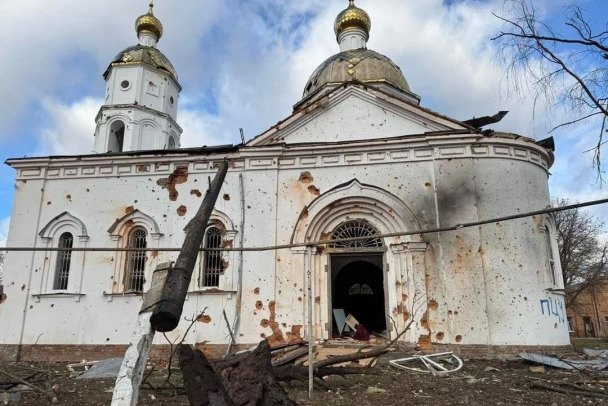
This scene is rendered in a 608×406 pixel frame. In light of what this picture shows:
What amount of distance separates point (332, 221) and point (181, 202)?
4083 millimetres

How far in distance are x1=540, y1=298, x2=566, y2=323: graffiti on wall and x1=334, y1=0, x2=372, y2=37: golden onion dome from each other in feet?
48.4

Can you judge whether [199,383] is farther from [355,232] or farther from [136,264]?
[136,264]

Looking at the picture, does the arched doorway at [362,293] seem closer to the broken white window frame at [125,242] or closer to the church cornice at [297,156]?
the church cornice at [297,156]

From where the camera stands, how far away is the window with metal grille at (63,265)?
12688mm

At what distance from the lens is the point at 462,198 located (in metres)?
11.4

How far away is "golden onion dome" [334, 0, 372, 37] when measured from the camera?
21.2m

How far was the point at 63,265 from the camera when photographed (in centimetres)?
1288

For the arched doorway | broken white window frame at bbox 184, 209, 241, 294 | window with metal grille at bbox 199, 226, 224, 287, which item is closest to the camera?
broken white window frame at bbox 184, 209, 241, 294

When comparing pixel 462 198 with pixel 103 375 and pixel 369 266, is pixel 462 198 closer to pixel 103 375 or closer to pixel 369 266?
pixel 369 266

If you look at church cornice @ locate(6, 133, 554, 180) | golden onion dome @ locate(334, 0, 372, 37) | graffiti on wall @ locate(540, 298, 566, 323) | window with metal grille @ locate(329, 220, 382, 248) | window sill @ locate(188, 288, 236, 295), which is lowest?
graffiti on wall @ locate(540, 298, 566, 323)

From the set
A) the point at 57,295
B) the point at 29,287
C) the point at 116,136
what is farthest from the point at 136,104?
the point at 57,295

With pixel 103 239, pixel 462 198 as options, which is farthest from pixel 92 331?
pixel 462 198

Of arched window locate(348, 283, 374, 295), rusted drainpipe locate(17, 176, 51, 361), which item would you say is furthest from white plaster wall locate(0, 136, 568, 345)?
arched window locate(348, 283, 374, 295)

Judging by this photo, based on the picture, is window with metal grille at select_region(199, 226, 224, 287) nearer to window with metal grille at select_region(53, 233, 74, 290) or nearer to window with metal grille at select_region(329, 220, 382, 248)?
window with metal grille at select_region(329, 220, 382, 248)
